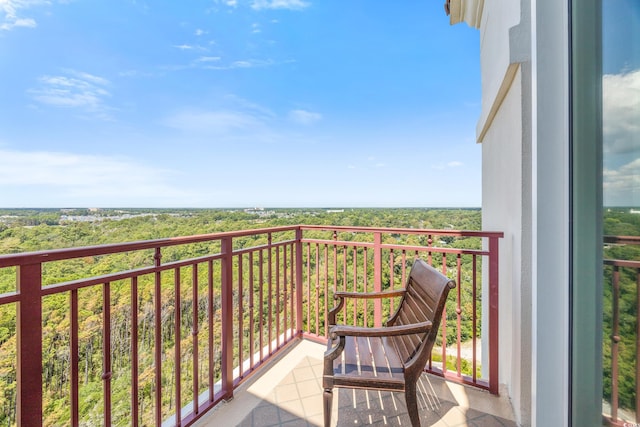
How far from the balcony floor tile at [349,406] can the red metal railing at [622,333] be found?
1219 mm

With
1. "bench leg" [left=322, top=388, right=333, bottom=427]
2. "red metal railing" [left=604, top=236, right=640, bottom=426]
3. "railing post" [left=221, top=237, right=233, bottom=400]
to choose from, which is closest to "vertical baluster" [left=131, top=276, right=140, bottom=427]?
"railing post" [left=221, top=237, right=233, bottom=400]

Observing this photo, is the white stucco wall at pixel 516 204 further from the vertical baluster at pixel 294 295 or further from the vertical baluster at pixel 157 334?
the vertical baluster at pixel 157 334

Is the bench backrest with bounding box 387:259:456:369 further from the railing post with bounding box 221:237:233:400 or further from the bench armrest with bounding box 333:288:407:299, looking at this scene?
the railing post with bounding box 221:237:233:400

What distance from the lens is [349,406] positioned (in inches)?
76.5

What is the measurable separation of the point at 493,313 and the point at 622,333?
1.40m

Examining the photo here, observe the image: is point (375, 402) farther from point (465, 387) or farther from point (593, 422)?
point (593, 422)

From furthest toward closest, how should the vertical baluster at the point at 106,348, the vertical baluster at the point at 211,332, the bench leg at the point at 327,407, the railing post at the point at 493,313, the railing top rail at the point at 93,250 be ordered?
the railing post at the point at 493,313 < the vertical baluster at the point at 211,332 < the bench leg at the point at 327,407 < the vertical baluster at the point at 106,348 < the railing top rail at the point at 93,250

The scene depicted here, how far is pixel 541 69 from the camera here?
3.65 ft

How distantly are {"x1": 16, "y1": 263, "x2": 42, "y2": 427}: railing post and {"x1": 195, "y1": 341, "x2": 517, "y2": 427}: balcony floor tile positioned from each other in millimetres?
1033

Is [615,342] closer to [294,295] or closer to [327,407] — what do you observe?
[327,407]

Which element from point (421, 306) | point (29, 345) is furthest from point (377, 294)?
point (29, 345)

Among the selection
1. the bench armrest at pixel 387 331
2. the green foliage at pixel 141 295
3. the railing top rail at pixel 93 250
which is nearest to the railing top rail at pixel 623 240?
the bench armrest at pixel 387 331

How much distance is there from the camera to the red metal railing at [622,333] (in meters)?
0.80

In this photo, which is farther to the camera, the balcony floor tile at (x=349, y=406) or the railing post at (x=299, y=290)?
the railing post at (x=299, y=290)
